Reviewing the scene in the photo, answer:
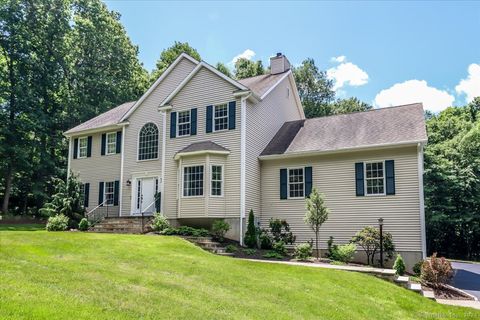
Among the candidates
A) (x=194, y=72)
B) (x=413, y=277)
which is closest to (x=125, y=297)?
(x=413, y=277)

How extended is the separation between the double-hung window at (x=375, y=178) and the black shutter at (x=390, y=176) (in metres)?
0.18

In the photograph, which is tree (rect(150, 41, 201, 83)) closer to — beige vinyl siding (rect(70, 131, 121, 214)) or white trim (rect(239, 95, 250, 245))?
beige vinyl siding (rect(70, 131, 121, 214))

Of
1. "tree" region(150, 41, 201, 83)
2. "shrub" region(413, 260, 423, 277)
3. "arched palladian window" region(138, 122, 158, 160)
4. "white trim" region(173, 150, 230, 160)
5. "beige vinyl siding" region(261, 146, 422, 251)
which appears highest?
"tree" region(150, 41, 201, 83)

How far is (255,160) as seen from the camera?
63.6ft

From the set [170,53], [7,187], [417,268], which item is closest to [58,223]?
[7,187]

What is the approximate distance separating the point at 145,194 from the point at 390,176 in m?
12.0

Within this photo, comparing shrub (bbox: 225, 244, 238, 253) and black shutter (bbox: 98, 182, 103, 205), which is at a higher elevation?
black shutter (bbox: 98, 182, 103, 205)

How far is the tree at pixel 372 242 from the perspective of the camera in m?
15.7

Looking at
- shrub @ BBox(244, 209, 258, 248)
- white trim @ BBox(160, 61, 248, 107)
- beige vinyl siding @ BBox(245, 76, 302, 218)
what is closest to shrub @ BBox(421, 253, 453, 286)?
shrub @ BBox(244, 209, 258, 248)

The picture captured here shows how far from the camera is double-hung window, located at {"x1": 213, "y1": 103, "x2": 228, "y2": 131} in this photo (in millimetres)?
19469

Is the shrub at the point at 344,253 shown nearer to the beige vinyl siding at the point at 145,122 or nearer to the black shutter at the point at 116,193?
the beige vinyl siding at the point at 145,122

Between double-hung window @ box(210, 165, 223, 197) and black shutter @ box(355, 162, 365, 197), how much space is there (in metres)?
5.91

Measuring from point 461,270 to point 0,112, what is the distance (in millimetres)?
31292

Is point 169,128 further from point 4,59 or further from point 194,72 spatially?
point 4,59
